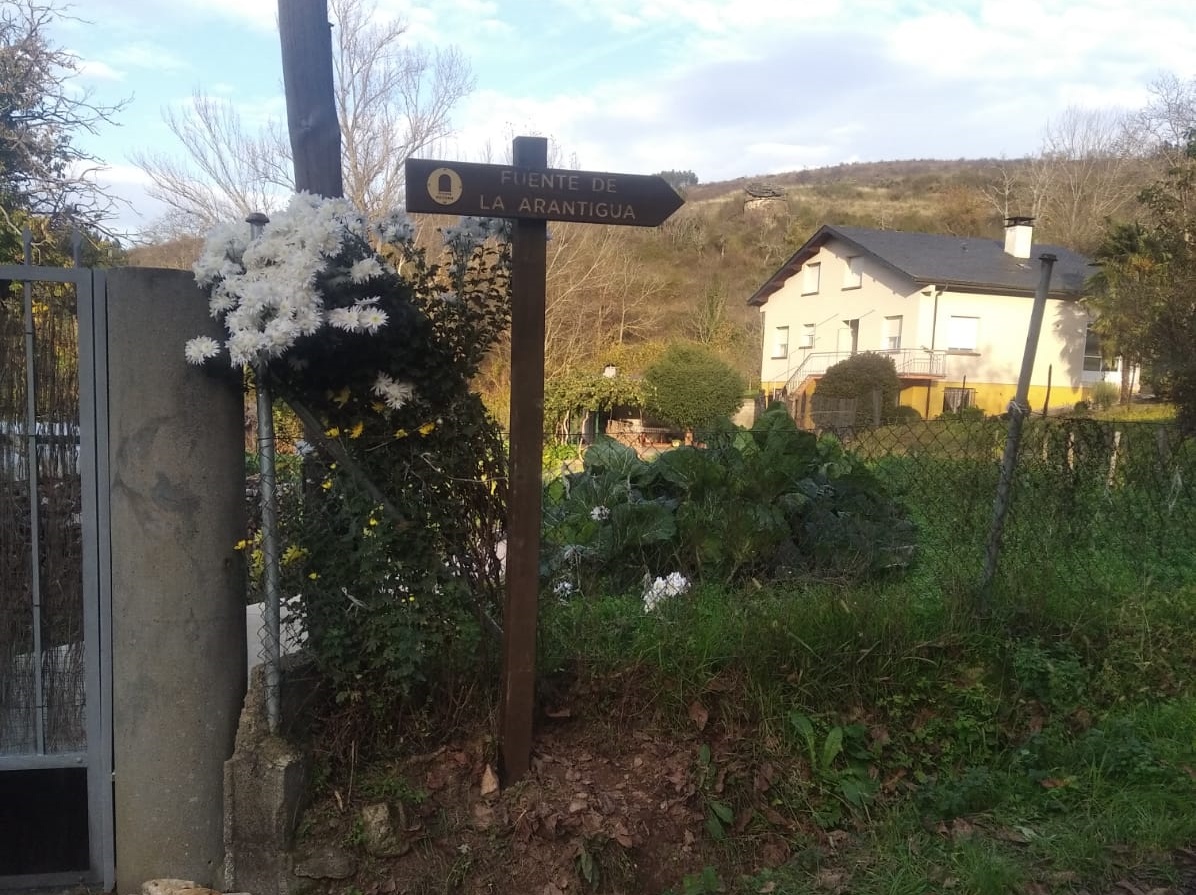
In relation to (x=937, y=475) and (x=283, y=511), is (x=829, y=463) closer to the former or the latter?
(x=937, y=475)

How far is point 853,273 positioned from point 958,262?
3.79 m

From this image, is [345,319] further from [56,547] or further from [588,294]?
[588,294]

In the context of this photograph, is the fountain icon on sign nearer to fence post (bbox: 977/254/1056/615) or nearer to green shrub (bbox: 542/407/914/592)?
green shrub (bbox: 542/407/914/592)

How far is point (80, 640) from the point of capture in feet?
10.0

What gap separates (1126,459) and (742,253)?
63225 mm

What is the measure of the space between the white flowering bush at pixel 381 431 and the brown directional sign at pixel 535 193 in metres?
0.32

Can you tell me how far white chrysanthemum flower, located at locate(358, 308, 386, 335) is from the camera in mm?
2751

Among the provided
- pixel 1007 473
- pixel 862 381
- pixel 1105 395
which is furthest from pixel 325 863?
pixel 1105 395

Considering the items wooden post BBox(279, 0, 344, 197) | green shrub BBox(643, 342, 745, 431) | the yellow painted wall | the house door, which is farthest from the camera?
the house door

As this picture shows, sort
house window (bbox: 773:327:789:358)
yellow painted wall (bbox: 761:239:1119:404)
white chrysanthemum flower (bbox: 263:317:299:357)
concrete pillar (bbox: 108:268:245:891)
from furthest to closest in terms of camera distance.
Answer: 1. house window (bbox: 773:327:789:358)
2. yellow painted wall (bbox: 761:239:1119:404)
3. concrete pillar (bbox: 108:268:245:891)
4. white chrysanthemum flower (bbox: 263:317:299:357)

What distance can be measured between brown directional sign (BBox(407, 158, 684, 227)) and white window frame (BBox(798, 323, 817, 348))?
3454cm

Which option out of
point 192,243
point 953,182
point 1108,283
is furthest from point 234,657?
point 953,182

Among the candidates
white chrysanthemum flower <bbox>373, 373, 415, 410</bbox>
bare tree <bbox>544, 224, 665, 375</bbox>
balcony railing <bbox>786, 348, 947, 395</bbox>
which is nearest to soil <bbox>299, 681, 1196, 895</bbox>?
white chrysanthemum flower <bbox>373, 373, 415, 410</bbox>

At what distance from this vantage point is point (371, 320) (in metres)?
2.75
